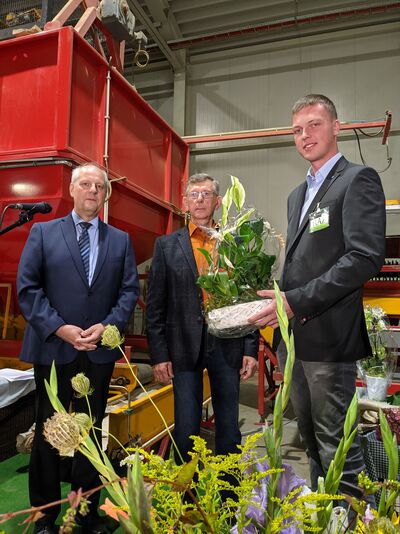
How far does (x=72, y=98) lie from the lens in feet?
8.06

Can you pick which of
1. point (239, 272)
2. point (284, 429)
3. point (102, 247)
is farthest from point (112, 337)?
point (284, 429)

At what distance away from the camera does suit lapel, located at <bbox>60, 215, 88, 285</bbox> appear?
1.89 m

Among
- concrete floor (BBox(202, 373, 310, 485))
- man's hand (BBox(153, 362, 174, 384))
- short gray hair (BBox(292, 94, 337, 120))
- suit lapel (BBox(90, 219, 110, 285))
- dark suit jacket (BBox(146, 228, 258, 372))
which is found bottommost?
concrete floor (BBox(202, 373, 310, 485))

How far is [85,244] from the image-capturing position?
198 centimetres

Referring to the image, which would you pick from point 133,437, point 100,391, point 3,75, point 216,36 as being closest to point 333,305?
point 100,391

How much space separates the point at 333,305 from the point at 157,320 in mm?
847

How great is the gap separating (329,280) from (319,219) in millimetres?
249

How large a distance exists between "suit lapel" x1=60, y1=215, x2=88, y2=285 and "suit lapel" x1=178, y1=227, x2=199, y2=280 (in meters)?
0.47

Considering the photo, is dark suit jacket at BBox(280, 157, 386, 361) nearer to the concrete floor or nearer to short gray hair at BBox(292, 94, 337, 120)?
short gray hair at BBox(292, 94, 337, 120)

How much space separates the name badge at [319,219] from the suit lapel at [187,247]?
0.66 m

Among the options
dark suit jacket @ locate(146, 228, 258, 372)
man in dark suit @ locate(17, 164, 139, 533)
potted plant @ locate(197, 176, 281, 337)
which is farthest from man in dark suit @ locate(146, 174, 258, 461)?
potted plant @ locate(197, 176, 281, 337)

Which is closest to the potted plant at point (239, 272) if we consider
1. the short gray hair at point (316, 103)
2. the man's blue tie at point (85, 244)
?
the short gray hair at point (316, 103)

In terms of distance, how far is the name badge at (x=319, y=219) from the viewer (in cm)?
141

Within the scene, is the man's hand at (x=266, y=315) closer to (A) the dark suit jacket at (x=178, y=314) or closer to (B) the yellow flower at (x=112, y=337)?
(B) the yellow flower at (x=112, y=337)
